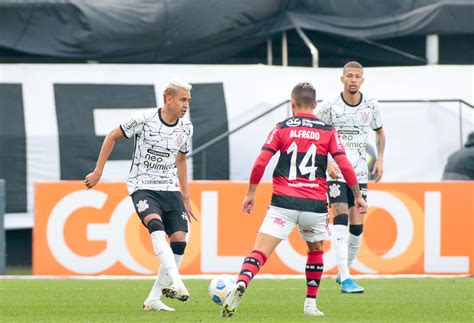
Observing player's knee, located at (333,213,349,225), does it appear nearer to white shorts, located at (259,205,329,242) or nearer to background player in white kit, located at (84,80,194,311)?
background player in white kit, located at (84,80,194,311)

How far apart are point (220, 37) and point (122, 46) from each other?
163 centimetres

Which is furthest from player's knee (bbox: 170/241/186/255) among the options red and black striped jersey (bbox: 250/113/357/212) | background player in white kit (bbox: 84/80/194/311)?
red and black striped jersey (bbox: 250/113/357/212)

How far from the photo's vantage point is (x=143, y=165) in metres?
11.9

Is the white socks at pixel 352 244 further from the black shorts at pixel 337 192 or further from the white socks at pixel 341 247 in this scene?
the black shorts at pixel 337 192

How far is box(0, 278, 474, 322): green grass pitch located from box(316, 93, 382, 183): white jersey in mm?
1416

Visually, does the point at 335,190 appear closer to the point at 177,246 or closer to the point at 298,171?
the point at 177,246

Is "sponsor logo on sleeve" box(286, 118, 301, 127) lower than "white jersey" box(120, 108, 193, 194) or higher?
higher

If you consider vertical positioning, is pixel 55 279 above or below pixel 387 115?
below

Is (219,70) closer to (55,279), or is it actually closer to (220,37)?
(220,37)

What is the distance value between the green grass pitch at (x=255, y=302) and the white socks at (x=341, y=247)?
27 cm

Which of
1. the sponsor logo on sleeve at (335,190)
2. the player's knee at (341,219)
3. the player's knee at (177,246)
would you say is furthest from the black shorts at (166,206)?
the player's knee at (341,219)

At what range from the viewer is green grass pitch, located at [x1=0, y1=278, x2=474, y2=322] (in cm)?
1137

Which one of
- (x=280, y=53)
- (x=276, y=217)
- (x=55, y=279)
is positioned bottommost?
(x=55, y=279)

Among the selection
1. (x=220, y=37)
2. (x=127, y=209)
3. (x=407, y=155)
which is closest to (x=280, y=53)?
(x=220, y=37)
